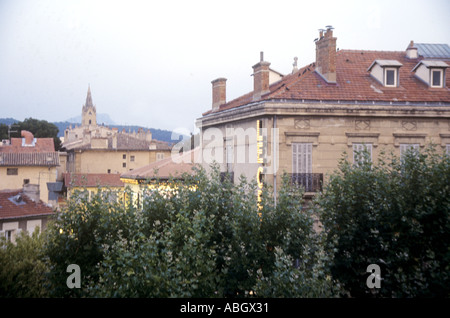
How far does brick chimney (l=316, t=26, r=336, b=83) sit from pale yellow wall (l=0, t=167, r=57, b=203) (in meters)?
35.7

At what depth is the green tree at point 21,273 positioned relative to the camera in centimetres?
1571

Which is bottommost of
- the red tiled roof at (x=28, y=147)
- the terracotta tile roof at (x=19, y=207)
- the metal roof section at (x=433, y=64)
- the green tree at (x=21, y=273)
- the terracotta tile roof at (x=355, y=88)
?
the green tree at (x=21, y=273)

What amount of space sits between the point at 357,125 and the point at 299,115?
2.95 m

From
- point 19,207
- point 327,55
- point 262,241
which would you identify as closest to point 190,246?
point 262,241

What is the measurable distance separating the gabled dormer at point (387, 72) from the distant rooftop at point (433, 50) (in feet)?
13.0

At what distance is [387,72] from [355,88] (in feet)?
6.80

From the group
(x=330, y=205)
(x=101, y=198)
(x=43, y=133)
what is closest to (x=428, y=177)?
(x=330, y=205)

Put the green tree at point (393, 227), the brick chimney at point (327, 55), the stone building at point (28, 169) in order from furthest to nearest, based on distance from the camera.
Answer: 1. the stone building at point (28, 169)
2. the brick chimney at point (327, 55)
3. the green tree at point (393, 227)

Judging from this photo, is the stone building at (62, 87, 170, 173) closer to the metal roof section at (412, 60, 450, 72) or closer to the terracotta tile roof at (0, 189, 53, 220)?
the terracotta tile roof at (0, 189, 53, 220)

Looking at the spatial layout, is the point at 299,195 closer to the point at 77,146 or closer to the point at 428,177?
the point at 428,177

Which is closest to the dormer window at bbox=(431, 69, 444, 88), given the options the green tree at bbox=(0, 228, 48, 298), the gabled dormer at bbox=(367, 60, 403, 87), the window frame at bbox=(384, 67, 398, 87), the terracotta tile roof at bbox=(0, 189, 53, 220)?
the gabled dormer at bbox=(367, 60, 403, 87)

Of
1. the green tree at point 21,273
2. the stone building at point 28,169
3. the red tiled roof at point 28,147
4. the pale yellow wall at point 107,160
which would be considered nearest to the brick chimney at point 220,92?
the green tree at point 21,273

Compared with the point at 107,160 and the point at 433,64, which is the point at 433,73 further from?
the point at 107,160

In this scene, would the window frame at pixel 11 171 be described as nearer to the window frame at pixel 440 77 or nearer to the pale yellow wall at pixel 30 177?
the pale yellow wall at pixel 30 177
